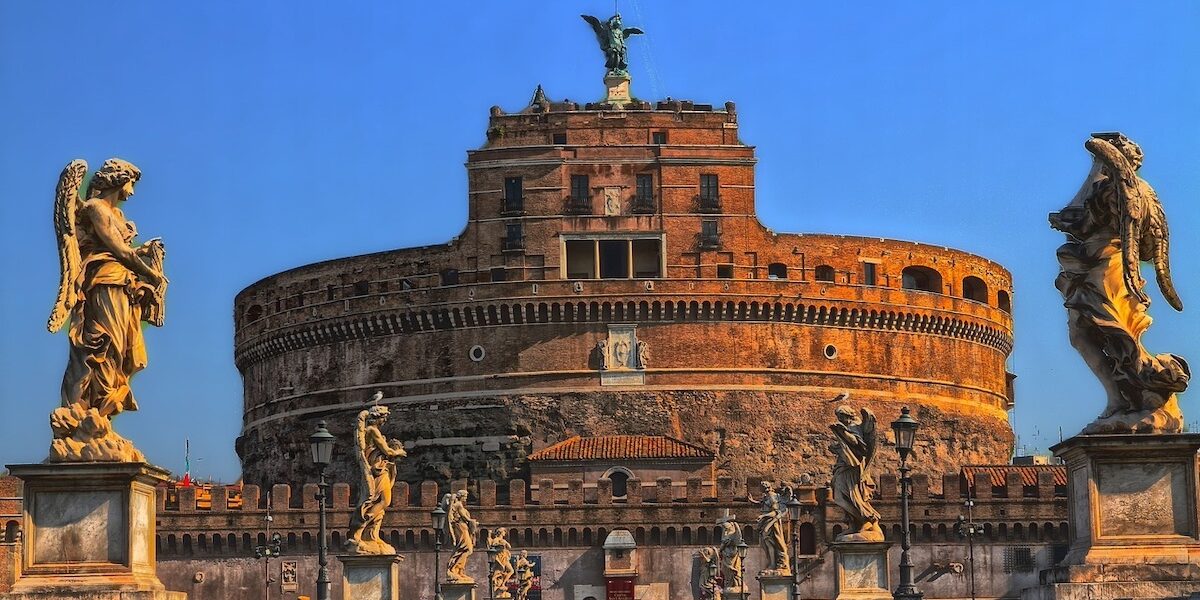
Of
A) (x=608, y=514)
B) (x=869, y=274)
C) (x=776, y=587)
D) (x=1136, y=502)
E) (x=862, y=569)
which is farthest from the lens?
(x=869, y=274)

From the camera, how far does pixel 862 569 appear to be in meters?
24.1

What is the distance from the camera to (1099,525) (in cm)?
1361

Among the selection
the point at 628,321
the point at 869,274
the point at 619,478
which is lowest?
the point at 619,478

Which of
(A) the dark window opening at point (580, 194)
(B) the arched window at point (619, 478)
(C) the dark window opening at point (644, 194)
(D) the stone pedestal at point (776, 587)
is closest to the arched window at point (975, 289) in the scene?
(C) the dark window opening at point (644, 194)

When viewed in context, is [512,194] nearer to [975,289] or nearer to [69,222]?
[975,289]

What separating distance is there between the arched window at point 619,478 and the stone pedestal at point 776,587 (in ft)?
138

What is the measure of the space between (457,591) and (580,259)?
48.2m

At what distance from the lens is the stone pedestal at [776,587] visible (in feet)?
125

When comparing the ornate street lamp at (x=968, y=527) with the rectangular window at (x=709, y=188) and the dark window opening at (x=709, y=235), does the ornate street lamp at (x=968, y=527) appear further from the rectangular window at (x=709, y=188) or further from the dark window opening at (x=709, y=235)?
the rectangular window at (x=709, y=188)

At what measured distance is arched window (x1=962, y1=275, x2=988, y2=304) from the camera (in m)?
91.7

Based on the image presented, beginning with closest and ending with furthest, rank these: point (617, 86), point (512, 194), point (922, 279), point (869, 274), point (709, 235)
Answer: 1. point (709, 235)
2. point (512, 194)
3. point (869, 274)
4. point (922, 279)
5. point (617, 86)

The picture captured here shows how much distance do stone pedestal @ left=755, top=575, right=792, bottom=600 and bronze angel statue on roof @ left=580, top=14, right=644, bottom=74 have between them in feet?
187

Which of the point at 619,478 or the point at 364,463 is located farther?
the point at 619,478

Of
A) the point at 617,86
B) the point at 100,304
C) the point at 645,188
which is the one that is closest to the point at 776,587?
the point at 100,304
